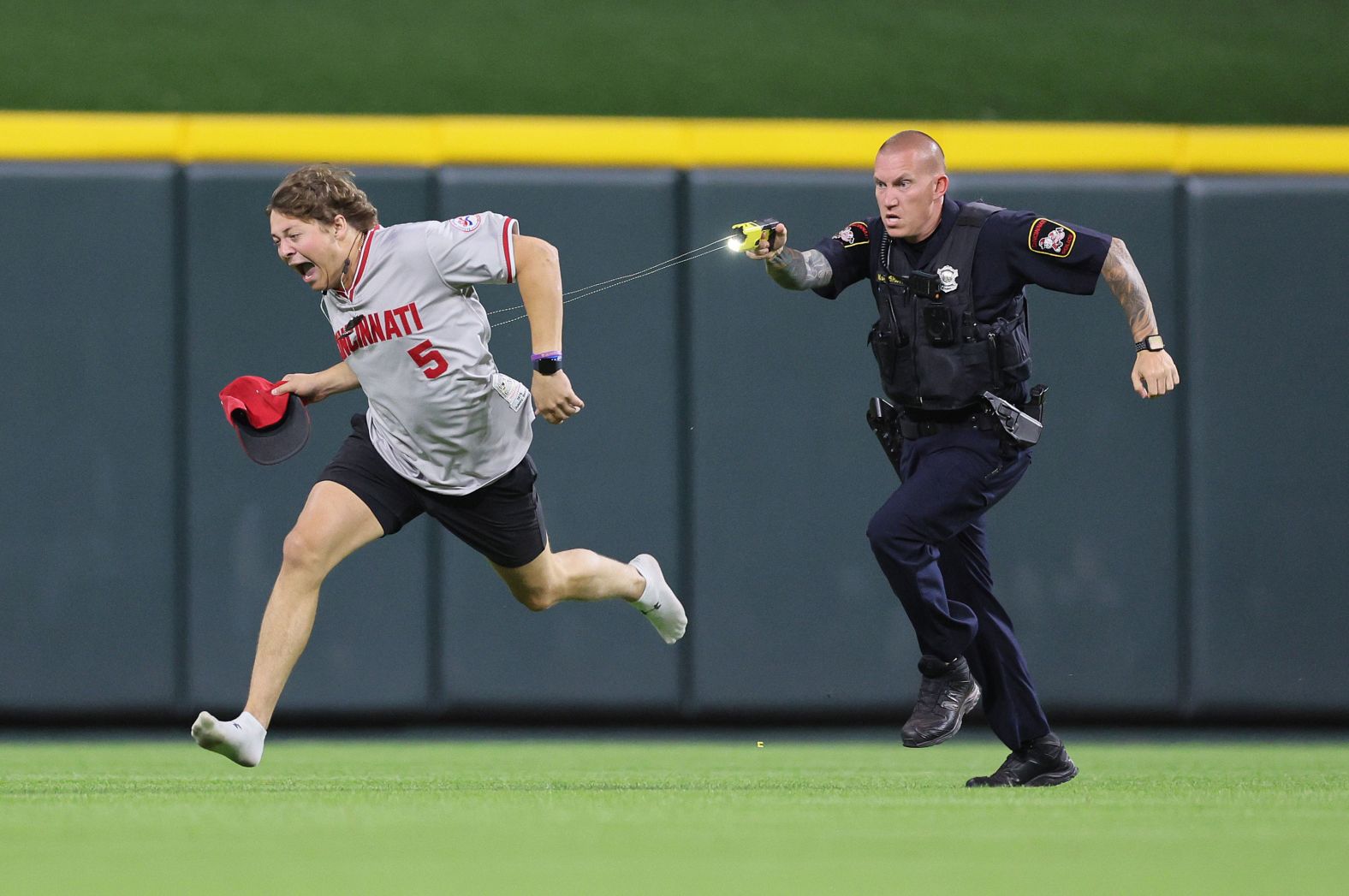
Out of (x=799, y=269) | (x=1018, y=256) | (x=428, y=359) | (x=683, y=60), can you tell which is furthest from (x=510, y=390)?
(x=683, y=60)

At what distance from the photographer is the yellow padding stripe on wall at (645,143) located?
246 inches

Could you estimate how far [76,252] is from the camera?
624cm

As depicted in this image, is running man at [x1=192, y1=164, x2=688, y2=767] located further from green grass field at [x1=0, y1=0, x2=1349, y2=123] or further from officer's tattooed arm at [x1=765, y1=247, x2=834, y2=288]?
green grass field at [x1=0, y1=0, x2=1349, y2=123]

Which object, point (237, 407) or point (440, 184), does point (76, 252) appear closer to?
point (440, 184)

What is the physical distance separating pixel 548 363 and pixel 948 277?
103cm

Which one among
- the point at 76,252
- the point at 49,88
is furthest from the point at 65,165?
the point at 49,88

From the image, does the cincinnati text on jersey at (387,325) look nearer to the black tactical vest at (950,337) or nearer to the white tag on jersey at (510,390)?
the white tag on jersey at (510,390)

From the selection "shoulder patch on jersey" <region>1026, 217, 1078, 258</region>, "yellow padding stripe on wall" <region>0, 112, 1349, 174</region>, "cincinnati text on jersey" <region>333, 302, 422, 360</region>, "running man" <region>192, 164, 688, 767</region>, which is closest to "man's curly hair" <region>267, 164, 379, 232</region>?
"running man" <region>192, 164, 688, 767</region>

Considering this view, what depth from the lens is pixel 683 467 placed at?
645 cm

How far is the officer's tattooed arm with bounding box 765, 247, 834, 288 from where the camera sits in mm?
4340

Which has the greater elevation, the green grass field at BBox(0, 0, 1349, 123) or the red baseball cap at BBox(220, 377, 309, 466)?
the green grass field at BBox(0, 0, 1349, 123)

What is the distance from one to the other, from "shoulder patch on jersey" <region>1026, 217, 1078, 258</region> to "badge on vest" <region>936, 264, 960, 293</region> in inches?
7.7

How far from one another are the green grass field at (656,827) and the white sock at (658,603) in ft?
1.43

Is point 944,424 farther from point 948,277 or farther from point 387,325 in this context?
point 387,325
